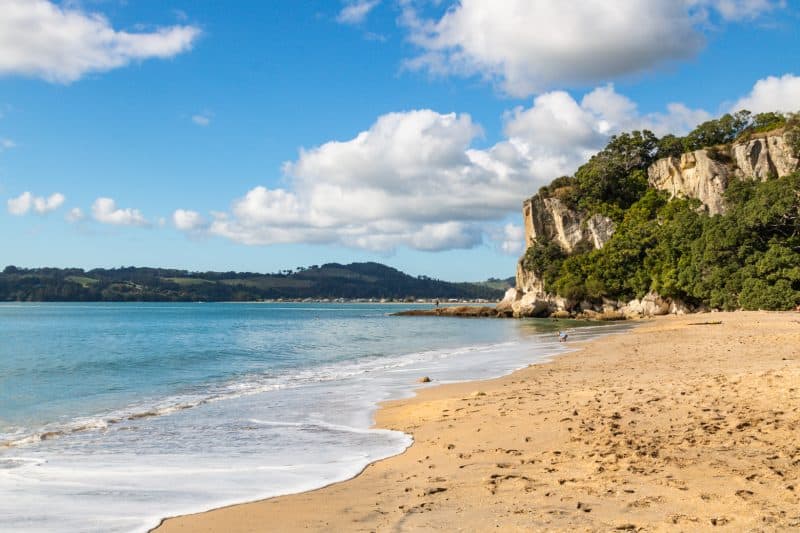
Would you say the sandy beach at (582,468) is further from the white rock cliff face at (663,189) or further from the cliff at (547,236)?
the cliff at (547,236)

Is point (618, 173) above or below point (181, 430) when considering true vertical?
above

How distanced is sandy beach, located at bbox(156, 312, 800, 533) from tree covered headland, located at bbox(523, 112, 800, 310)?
46.7m

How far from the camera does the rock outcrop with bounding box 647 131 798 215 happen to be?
69250 mm

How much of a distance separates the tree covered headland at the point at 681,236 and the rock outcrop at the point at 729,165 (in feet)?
3.15

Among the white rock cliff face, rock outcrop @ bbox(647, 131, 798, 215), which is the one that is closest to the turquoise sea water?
the white rock cliff face

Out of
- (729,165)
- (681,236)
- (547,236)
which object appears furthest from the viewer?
(547,236)

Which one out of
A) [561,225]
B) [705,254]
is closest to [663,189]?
[561,225]

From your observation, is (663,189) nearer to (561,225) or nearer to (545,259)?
(561,225)

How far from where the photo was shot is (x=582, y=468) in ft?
24.1

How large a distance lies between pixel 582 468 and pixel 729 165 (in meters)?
77.8

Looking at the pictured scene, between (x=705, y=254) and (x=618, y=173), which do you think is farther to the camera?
(x=618, y=173)

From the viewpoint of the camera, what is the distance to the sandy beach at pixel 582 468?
570 cm

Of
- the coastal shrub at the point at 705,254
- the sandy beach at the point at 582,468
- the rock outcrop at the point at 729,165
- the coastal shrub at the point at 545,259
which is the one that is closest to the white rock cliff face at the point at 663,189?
the rock outcrop at the point at 729,165

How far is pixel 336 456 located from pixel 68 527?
4.13 m
